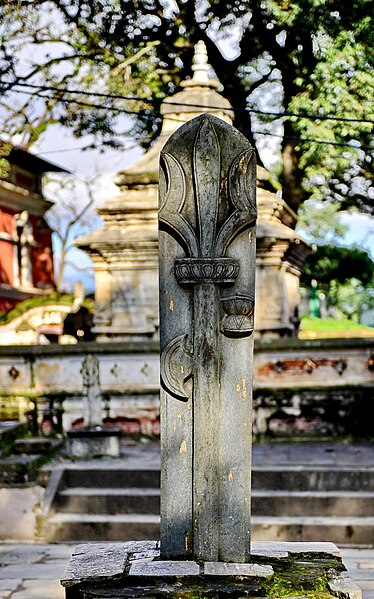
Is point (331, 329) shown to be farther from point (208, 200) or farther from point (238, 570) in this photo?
point (238, 570)

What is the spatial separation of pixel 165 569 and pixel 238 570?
13.4 inches

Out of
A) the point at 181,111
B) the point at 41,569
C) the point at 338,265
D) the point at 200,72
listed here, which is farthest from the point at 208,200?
the point at 338,265

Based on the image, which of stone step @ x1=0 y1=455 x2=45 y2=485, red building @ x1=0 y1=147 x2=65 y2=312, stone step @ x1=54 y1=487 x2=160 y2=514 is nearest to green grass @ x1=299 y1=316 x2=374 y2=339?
red building @ x1=0 y1=147 x2=65 y2=312

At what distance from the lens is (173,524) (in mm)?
3479

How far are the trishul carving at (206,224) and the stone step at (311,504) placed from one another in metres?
3.49

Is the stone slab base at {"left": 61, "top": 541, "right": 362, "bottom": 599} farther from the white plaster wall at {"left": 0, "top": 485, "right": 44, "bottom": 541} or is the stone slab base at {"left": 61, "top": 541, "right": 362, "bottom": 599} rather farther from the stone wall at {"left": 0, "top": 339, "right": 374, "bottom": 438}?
the stone wall at {"left": 0, "top": 339, "right": 374, "bottom": 438}

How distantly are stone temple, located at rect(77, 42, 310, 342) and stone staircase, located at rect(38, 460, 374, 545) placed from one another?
363 cm

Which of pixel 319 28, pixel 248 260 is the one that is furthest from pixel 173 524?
pixel 319 28

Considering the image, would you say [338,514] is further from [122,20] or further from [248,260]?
[122,20]

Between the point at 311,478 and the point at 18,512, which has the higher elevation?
the point at 311,478

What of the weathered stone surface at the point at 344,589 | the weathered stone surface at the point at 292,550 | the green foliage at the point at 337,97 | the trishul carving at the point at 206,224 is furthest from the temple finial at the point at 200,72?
the weathered stone surface at the point at 344,589

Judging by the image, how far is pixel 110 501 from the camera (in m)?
6.74

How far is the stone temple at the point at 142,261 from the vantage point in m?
10.3

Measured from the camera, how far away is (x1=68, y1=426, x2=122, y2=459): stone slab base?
7750 millimetres
